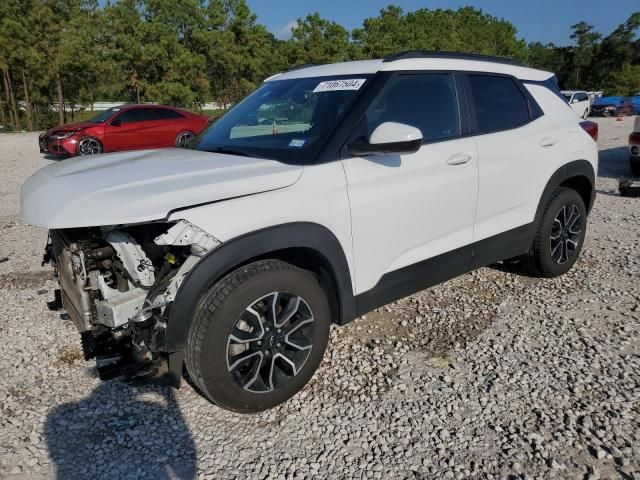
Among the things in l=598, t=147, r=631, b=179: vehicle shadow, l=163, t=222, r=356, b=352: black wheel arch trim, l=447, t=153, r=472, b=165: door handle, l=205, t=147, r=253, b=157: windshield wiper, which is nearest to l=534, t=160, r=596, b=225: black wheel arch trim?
l=447, t=153, r=472, b=165: door handle

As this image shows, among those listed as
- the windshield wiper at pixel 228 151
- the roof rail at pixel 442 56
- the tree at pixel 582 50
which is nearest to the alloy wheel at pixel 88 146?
the windshield wiper at pixel 228 151

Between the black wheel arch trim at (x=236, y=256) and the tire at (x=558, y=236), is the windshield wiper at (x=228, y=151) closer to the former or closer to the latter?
the black wheel arch trim at (x=236, y=256)

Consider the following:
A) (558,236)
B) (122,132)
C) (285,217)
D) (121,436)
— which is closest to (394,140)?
(285,217)

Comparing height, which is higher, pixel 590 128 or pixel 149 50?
pixel 149 50

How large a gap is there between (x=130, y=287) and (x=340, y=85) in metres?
1.75

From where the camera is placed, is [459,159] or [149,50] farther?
[149,50]

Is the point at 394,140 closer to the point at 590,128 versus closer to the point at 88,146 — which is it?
the point at 590,128

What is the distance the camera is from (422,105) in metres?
3.26

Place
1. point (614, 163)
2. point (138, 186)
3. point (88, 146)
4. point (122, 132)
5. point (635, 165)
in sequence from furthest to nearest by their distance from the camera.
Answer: point (122, 132) → point (88, 146) → point (614, 163) → point (635, 165) → point (138, 186)

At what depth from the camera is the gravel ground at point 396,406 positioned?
2402 mm

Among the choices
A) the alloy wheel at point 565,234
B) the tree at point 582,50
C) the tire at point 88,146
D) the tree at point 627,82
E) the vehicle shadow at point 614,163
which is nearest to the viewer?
the alloy wheel at point 565,234

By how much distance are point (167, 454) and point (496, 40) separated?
204ft

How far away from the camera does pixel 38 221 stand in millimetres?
2330

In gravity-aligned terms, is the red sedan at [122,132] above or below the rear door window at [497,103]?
below
